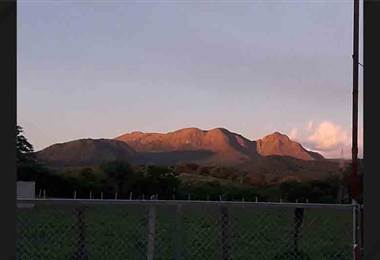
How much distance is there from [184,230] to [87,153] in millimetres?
2451

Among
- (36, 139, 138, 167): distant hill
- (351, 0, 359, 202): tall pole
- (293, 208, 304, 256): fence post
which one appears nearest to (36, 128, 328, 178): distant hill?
(36, 139, 138, 167): distant hill

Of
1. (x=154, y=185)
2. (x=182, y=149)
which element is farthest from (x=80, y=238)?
(x=182, y=149)

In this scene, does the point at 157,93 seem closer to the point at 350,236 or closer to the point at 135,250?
the point at 135,250

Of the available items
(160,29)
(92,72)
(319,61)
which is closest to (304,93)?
(160,29)

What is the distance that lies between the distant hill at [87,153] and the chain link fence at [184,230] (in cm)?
88

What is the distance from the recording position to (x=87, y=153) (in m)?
6.66

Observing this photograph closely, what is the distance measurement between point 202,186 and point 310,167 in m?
1.21

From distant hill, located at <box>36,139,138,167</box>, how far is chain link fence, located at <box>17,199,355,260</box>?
0.88 metres

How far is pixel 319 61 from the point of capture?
257 cm

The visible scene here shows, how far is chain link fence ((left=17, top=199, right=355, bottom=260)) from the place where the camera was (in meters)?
4.19

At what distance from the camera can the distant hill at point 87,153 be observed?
18.4ft

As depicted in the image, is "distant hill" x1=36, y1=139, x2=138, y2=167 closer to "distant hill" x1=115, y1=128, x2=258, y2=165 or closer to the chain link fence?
"distant hill" x1=115, y1=128, x2=258, y2=165

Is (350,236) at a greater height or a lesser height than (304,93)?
lesser

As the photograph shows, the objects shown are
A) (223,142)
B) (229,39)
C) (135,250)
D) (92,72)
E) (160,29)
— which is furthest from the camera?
(223,142)
